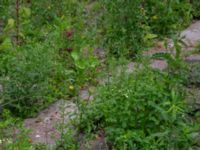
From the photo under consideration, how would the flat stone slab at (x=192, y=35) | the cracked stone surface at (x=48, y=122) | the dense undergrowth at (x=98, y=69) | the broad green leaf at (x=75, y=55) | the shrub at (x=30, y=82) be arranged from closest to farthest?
the dense undergrowth at (x=98, y=69) < the cracked stone surface at (x=48, y=122) < the shrub at (x=30, y=82) < the broad green leaf at (x=75, y=55) < the flat stone slab at (x=192, y=35)

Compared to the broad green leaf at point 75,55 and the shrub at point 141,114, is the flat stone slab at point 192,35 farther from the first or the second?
the shrub at point 141,114

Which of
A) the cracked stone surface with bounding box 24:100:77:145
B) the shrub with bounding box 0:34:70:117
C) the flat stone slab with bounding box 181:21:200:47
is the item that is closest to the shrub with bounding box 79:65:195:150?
the cracked stone surface with bounding box 24:100:77:145

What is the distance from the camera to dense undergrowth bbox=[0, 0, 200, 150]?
13.0 feet

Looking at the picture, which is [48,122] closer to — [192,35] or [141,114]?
[141,114]

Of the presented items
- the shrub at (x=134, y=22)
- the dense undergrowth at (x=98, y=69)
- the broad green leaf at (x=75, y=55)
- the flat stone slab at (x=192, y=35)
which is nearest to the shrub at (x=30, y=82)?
the dense undergrowth at (x=98, y=69)

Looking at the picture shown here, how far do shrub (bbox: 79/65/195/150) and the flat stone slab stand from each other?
75.0 inches

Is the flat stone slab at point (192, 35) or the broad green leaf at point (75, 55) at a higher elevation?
the flat stone slab at point (192, 35)

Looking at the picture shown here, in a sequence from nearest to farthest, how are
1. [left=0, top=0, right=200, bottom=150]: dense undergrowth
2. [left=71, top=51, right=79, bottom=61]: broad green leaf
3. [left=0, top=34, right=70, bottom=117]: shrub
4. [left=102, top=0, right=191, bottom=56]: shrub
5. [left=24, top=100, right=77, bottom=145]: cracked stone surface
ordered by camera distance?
[left=0, top=0, right=200, bottom=150]: dense undergrowth → [left=24, top=100, right=77, bottom=145]: cracked stone surface → [left=0, top=34, right=70, bottom=117]: shrub → [left=71, top=51, right=79, bottom=61]: broad green leaf → [left=102, top=0, right=191, bottom=56]: shrub

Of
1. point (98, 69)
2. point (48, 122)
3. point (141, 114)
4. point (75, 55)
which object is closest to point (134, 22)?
point (98, 69)

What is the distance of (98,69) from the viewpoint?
547cm

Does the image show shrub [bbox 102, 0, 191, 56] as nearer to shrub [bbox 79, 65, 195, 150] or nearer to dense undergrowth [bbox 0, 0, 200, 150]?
dense undergrowth [bbox 0, 0, 200, 150]

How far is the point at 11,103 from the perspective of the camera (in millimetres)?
4641

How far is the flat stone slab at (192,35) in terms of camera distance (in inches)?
243

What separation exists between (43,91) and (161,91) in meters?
1.18
